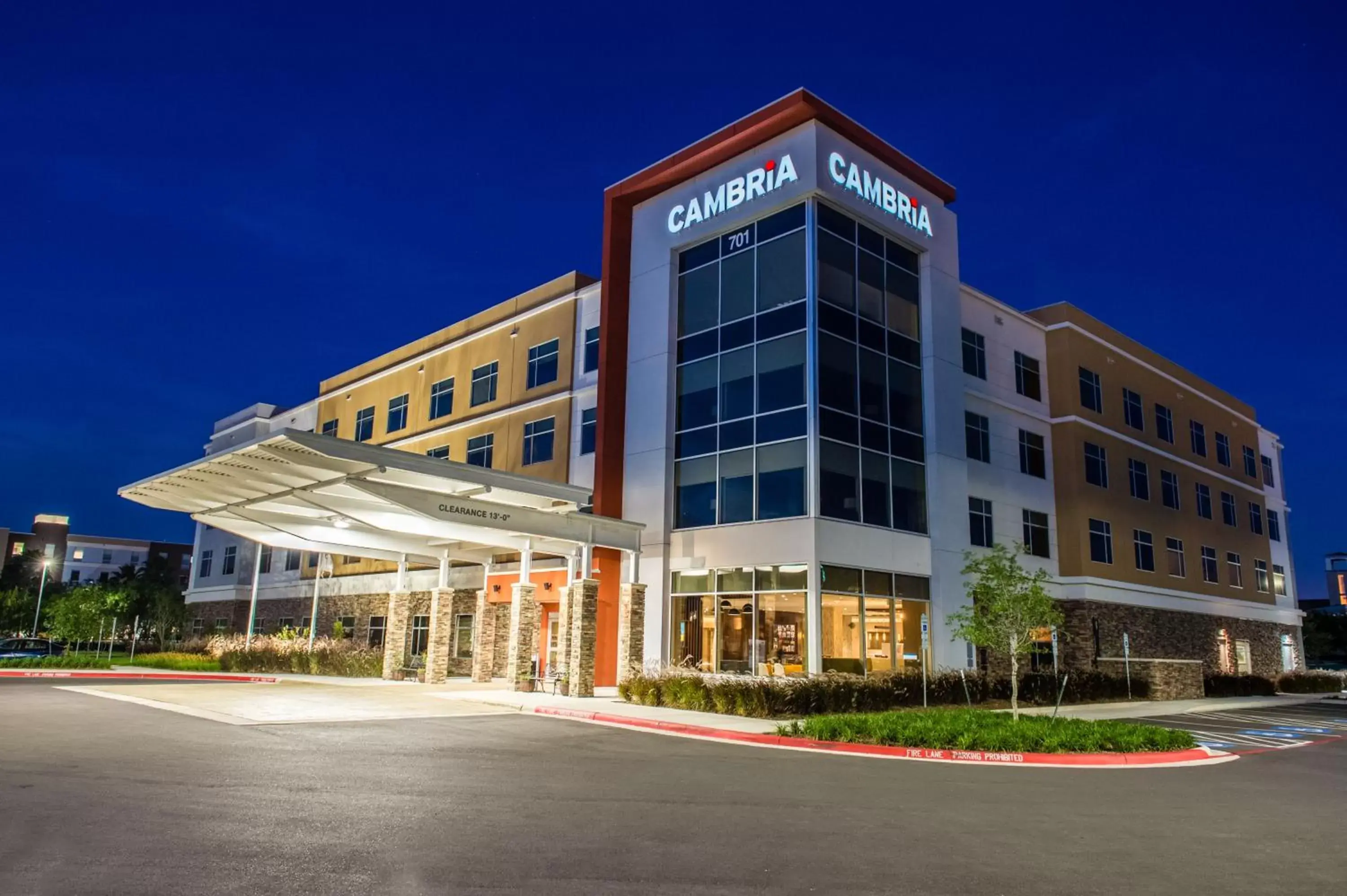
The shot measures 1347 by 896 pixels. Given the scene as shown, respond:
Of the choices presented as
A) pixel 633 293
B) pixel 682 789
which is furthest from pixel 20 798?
pixel 633 293

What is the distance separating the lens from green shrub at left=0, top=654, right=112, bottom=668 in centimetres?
3638

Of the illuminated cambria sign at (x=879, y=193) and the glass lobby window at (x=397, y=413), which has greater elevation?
the illuminated cambria sign at (x=879, y=193)

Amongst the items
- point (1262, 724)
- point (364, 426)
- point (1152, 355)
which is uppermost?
point (1152, 355)

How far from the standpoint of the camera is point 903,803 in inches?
423

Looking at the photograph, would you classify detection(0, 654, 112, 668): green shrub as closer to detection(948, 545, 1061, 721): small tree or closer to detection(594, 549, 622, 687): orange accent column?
detection(594, 549, 622, 687): orange accent column

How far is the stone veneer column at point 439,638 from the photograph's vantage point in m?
32.5

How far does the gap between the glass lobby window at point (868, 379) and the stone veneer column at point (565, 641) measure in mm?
8066

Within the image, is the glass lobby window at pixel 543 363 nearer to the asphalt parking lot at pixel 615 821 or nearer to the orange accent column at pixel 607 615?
the orange accent column at pixel 607 615

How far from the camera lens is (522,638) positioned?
91.1 ft

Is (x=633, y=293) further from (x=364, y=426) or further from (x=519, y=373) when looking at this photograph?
(x=364, y=426)

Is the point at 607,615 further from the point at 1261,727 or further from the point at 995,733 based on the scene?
the point at 1261,727

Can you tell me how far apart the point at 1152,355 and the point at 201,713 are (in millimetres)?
42260

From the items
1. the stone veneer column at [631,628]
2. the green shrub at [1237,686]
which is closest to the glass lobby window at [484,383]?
the stone veneer column at [631,628]

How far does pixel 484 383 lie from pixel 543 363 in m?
4.50
